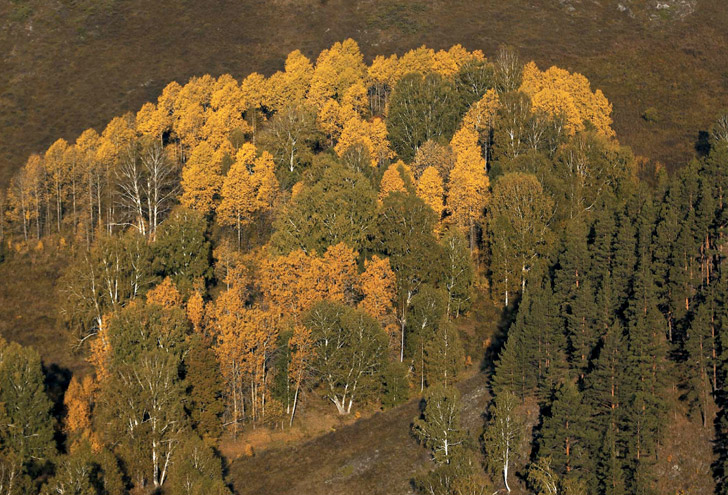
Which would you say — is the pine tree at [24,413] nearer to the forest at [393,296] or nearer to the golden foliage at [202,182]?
the forest at [393,296]

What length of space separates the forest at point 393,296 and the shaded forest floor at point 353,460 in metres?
1.73

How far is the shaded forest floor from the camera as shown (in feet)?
264

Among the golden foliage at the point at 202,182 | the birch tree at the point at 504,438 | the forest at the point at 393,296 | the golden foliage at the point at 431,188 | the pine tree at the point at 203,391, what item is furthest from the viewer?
the golden foliage at the point at 202,182

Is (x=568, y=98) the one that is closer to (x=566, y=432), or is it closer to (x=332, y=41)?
(x=566, y=432)

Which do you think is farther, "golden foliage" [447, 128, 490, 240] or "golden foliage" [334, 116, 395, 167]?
"golden foliage" [334, 116, 395, 167]

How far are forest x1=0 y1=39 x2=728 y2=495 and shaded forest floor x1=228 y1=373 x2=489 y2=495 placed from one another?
173 cm

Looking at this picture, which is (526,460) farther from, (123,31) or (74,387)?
(123,31)

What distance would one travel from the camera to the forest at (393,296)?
7744 centimetres

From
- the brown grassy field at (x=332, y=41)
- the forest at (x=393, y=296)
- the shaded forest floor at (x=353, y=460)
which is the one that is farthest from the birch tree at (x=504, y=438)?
the brown grassy field at (x=332, y=41)

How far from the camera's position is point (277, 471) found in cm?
8381

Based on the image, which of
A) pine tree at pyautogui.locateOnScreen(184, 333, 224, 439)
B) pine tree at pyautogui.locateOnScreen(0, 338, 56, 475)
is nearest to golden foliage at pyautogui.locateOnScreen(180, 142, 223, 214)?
pine tree at pyautogui.locateOnScreen(184, 333, 224, 439)

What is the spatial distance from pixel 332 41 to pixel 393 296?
99720 mm

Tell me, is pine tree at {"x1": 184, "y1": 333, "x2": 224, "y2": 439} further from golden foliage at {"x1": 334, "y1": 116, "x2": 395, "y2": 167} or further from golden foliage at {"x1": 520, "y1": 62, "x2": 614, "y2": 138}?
golden foliage at {"x1": 520, "y1": 62, "x2": 614, "y2": 138}

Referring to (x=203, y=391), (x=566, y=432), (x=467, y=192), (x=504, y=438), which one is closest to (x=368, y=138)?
(x=467, y=192)
